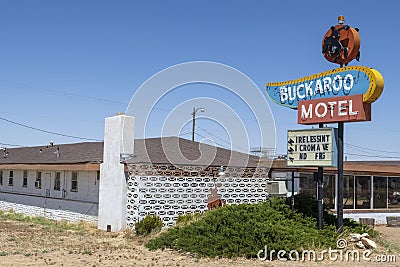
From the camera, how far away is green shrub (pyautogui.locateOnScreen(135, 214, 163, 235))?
18.7 metres

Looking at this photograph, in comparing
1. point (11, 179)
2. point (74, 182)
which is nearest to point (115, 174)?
point (74, 182)

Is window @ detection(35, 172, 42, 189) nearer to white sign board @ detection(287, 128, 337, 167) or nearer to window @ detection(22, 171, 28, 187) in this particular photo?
window @ detection(22, 171, 28, 187)

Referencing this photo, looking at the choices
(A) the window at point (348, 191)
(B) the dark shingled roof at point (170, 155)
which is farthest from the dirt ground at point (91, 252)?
(A) the window at point (348, 191)

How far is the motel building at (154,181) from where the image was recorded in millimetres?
20419

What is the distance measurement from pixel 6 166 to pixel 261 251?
22.0 meters

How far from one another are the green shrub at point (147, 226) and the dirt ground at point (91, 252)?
328 millimetres

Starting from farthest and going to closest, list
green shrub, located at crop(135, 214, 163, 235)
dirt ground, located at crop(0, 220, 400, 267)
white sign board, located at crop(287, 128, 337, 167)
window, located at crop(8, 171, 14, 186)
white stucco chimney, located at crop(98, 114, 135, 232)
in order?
window, located at crop(8, 171, 14, 186)
white stucco chimney, located at crop(98, 114, 135, 232)
green shrub, located at crop(135, 214, 163, 235)
white sign board, located at crop(287, 128, 337, 167)
dirt ground, located at crop(0, 220, 400, 267)

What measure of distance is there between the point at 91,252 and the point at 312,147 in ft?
24.6

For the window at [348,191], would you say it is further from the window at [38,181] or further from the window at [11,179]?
the window at [11,179]

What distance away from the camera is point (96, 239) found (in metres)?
18.8

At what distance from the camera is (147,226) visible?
1866cm

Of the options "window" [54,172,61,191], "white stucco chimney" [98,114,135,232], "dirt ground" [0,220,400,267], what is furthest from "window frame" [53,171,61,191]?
"white stucco chimney" [98,114,135,232]

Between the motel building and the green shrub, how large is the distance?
1.12m

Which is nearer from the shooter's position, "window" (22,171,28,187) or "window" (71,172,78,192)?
"window" (71,172,78,192)
